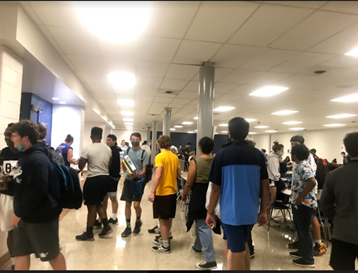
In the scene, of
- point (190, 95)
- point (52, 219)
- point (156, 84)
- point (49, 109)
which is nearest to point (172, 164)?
point (52, 219)

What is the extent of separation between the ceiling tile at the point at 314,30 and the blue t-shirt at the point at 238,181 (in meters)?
1.80

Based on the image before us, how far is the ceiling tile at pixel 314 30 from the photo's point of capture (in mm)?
2545

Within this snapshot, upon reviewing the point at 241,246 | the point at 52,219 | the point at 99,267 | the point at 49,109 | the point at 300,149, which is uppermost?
the point at 49,109

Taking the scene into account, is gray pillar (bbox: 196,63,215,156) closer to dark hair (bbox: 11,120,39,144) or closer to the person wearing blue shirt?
the person wearing blue shirt

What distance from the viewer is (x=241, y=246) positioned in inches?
76.3

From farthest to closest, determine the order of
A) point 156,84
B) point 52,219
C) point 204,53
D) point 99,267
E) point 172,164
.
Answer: point 156,84 < point 204,53 < point 172,164 < point 99,267 < point 52,219

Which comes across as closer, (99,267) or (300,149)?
(99,267)

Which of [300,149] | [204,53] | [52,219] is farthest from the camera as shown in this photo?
[204,53]

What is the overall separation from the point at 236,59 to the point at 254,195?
2.60m

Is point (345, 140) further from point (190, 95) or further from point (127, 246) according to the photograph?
point (190, 95)

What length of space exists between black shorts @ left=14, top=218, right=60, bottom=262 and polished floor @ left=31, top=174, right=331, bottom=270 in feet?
3.14

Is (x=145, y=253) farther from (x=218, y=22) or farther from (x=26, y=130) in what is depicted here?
(x=218, y=22)

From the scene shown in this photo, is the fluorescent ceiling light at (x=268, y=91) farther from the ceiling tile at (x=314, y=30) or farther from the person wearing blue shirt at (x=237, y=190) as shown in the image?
the person wearing blue shirt at (x=237, y=190)

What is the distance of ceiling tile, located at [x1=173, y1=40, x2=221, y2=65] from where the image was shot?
3309 mm
